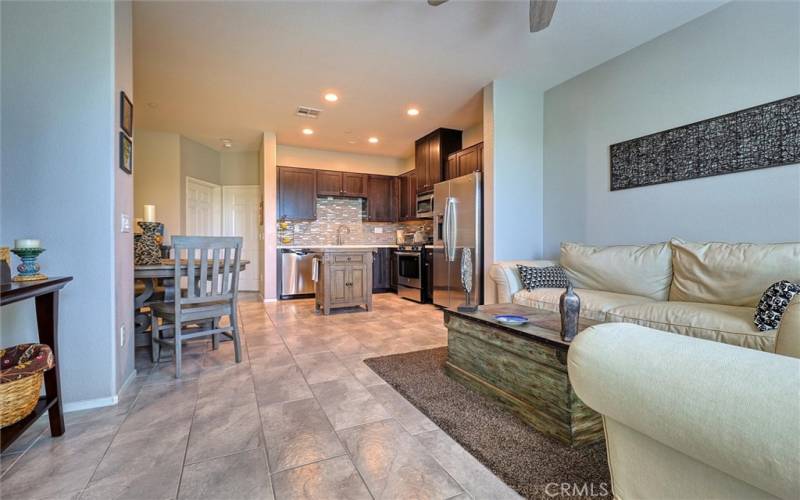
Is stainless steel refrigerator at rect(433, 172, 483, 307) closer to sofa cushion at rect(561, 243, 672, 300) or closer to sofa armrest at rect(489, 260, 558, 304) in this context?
sofa armrest at rect(489, 260, 558, 304)

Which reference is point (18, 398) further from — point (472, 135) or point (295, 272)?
point (472, 135)

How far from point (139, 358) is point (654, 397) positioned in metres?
3.38

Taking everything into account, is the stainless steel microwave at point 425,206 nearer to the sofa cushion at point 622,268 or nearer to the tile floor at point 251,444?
the sofa cushion at point 622,268

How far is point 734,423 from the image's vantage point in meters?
0.48

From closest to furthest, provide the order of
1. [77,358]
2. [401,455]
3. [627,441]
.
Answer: [627,441]
[401,455]
[77,358]

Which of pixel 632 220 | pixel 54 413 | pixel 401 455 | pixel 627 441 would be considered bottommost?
pixel 401 455

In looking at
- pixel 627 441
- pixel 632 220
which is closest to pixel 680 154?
pixel 632 220

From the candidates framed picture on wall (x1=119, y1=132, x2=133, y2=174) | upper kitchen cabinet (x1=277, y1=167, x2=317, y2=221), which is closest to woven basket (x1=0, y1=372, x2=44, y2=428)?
framed picture on wall (x1=119, y1=132, x2=133, y2=174)

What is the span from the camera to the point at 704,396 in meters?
0.52

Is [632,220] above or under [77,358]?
above

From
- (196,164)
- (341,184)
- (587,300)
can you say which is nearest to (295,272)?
(341,184)

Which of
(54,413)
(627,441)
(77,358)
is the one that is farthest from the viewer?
(77,358)

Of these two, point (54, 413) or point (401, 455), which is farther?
point (54, 413)

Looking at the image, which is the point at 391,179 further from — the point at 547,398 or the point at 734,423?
the point at 734,423
